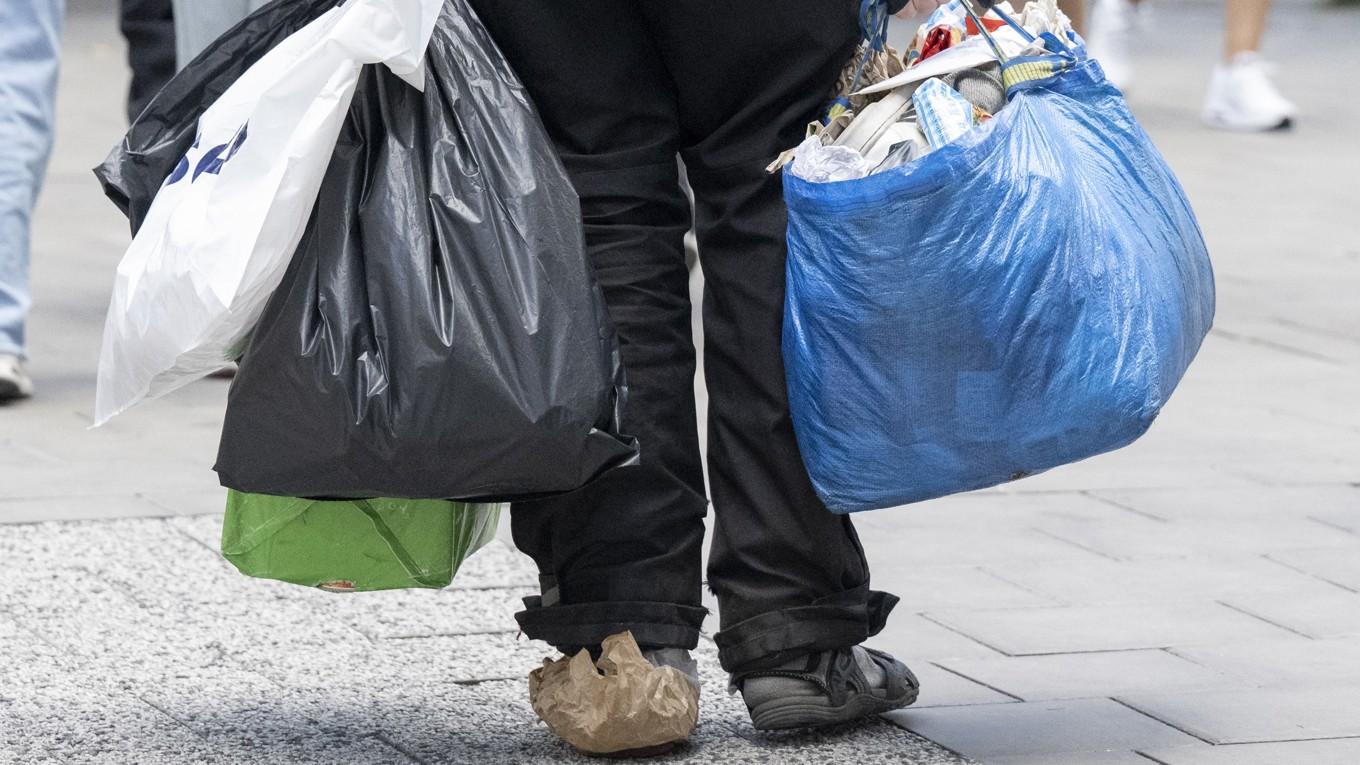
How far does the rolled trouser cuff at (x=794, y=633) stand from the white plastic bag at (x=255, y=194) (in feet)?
2.21

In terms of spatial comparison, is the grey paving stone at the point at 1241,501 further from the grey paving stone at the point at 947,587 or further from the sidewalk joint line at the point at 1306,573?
the grey paving stone at the point at 947,587

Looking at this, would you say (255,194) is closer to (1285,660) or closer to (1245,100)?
(1285,660)

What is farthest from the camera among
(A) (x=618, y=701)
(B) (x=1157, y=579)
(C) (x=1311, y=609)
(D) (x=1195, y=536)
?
(D) (x=1195, y=536)

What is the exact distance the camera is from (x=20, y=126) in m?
4.53

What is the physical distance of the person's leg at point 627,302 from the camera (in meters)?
2.39

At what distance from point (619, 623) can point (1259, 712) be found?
861 mm

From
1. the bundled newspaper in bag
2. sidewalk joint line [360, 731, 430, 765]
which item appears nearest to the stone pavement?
sidewalk joint line [360, 731, 430, 765]

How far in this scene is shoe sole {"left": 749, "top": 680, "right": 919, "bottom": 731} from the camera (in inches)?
97.9

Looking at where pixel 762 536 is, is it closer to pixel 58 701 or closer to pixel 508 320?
pixel 508 320

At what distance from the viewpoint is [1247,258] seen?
6312mm

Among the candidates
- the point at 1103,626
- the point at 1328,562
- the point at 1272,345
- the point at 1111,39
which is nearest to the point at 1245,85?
the point at 1111,39

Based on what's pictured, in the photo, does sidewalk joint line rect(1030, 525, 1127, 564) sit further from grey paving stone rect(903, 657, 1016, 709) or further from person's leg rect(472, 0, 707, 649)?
person's leg rect(472, 0, 707, 649)

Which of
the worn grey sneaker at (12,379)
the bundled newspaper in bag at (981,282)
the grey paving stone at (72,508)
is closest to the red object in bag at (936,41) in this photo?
the bundled newspaper in bag at (981,282)

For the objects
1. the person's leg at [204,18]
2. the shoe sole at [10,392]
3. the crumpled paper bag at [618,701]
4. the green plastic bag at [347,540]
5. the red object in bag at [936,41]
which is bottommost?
the shoe sole at [10,392]
